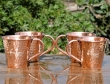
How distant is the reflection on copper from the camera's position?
147 centimetres

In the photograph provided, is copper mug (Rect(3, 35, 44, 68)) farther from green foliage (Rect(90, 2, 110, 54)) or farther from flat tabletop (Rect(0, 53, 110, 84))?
green foliage (Rect(90, 2, 110, 54))

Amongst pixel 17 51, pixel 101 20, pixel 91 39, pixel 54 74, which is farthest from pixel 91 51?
pixel 101 20

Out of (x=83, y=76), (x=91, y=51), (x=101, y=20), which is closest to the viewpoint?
(x=83, y=76)

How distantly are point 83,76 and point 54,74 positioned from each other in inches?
A: 4.7

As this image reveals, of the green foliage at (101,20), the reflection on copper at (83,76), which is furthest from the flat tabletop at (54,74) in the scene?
the green foliage at (101,20)

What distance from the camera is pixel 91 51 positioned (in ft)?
5.42

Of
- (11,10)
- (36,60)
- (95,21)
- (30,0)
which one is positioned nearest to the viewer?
(36,60)

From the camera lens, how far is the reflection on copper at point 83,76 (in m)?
1.47

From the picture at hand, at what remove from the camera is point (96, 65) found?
1681mm

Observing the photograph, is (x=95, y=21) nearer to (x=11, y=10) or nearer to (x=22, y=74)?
(x=11, y=10)

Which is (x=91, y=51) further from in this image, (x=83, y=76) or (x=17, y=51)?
(x=17, y=51)

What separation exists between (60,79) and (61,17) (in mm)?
1955

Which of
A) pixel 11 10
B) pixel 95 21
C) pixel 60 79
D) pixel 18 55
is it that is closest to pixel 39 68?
pixel 18 55

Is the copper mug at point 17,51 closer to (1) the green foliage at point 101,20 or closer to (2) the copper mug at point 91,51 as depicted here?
(2) the copper mug at point 91,51
